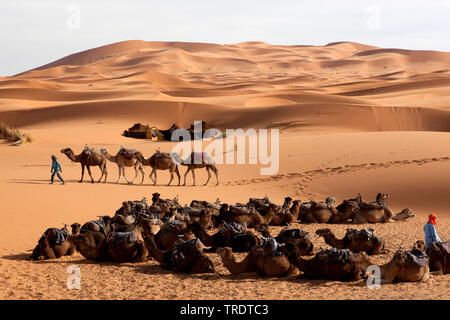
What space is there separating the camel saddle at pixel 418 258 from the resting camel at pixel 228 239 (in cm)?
288

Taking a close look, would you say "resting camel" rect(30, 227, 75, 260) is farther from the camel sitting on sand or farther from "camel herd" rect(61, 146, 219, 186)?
"camel herd" rect(61, 146, 219, 186)

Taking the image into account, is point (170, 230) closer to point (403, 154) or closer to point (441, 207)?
point (441, 207)

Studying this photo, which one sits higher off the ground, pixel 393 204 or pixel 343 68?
pixel 343 68

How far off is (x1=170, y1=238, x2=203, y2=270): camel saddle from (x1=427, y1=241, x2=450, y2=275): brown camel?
3321 millimetres

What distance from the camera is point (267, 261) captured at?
827cm

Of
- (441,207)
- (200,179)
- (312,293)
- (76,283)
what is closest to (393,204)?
(441,207)

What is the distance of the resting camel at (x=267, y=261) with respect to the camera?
8.25m

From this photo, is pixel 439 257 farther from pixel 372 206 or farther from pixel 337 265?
pixel 372 206

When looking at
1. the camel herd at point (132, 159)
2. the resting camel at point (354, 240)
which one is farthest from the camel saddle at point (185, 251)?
the camel herd at point (132, 159)

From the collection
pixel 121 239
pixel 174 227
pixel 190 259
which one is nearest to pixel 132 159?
pixel 174 227

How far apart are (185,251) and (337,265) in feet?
7.30

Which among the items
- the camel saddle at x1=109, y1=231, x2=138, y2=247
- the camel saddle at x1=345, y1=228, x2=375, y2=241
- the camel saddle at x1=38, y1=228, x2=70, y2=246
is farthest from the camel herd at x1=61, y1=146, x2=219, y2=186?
the camel saddle at x1=345, y1=228, x2=375, y2=241

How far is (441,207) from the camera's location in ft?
51.1
